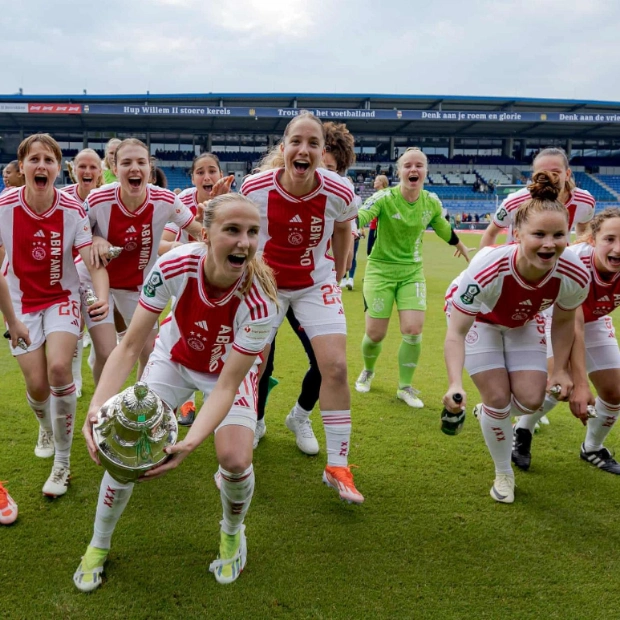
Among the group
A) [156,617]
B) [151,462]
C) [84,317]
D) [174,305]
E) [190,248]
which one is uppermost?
[190,248]

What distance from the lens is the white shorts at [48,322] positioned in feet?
11.0

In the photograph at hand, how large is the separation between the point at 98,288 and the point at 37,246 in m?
0.47

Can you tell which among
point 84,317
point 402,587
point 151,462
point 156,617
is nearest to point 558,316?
point 402,587

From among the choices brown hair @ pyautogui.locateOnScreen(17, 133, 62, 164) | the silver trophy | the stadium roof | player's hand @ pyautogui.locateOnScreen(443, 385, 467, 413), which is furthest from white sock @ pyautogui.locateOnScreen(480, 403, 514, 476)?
the stadium roof

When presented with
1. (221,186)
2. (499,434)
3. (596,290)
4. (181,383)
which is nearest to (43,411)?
(181,383)

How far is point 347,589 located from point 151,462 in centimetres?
116

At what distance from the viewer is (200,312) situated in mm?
2689

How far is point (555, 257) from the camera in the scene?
2.94 m

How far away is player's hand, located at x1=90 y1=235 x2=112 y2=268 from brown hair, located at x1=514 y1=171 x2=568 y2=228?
2.62m

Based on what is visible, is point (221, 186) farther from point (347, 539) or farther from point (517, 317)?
point (347, 539)

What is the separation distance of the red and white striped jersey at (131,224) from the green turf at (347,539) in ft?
4.40

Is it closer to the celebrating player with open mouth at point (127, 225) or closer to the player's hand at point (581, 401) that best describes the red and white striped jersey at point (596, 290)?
the player's hand at point (581, 401)

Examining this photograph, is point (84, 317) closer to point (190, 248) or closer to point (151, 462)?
point (190, 248)

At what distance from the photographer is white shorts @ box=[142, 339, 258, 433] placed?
2723mm
